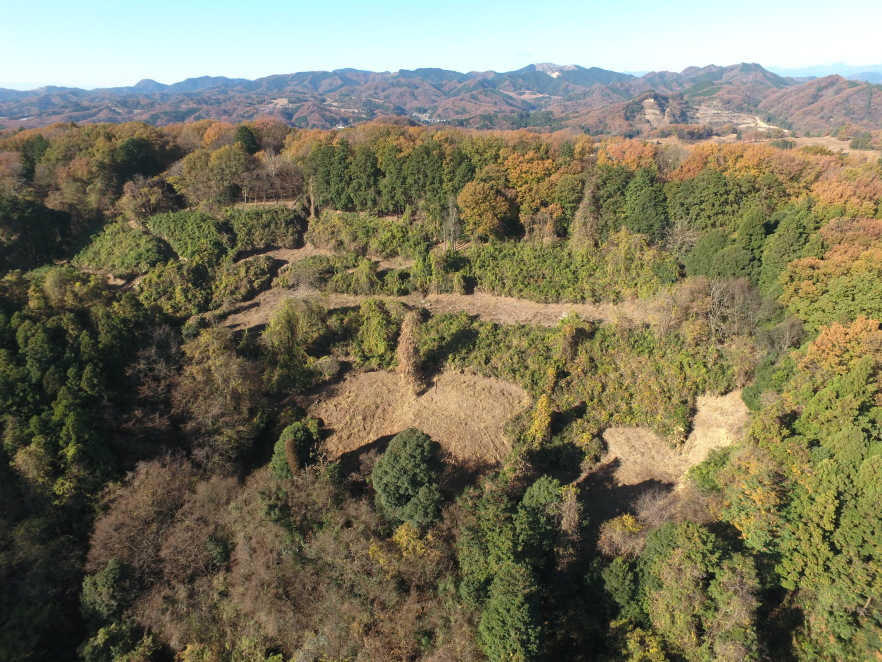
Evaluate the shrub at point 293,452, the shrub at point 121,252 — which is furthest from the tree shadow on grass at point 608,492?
the shrub at point 121,252

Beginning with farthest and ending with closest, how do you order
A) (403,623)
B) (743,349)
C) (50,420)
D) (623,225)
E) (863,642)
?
(623,225), (743,349), (50,420), (403,623), (863,642)

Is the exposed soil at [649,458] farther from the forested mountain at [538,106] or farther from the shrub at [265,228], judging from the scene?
the forested mountain at [538,106]

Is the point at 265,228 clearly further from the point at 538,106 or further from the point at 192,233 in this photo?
the point at 538,106

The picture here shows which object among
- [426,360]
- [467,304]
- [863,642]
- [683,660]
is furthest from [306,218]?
[863,642]

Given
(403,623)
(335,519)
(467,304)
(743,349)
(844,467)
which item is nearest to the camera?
(403,623)

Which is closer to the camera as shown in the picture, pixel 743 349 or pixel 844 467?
pixel 844 467

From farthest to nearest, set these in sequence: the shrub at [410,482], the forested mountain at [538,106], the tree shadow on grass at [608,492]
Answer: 1. the forested mountain at [538,106]
2. the tree shadow on grass at [608,492]
3. the shrub at [410,482]

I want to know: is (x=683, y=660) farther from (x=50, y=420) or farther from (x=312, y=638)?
(x=50, y=420)
